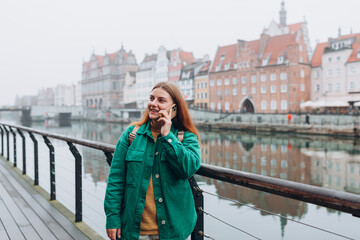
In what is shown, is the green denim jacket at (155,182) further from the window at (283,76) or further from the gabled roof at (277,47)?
the gabled roof at (277,47)

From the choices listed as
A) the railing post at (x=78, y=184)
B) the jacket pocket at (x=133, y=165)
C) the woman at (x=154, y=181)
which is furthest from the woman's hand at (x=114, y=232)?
the railing post at (x=78, y=184)

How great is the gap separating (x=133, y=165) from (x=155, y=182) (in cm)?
14

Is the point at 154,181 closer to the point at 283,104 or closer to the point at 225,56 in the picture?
the point at 283,104

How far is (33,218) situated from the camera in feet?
11.8

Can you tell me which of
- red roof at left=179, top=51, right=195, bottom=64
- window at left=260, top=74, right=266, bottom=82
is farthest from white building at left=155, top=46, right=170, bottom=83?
window at left=260, top=74, right=266, bottom=82

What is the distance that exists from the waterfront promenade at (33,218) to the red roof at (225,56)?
4560 cm

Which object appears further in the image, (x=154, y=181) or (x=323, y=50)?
(x=323, y=50)

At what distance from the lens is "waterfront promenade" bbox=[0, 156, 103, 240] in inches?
123

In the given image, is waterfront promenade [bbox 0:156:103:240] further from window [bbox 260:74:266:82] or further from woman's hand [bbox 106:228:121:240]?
window [bbox 260:74:266:82]

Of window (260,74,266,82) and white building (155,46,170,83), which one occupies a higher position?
white building (155,46,170,83)

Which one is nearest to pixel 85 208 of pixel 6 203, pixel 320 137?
pixel 6 203

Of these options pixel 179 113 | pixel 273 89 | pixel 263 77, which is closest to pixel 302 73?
pixel 273 89

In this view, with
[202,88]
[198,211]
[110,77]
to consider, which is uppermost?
[110,77]

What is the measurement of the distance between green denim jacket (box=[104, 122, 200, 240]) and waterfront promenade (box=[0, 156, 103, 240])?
1402mm
